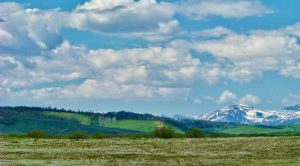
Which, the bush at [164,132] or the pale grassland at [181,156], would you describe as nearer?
the pale grassland at [181,156]

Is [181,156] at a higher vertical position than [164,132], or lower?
lower

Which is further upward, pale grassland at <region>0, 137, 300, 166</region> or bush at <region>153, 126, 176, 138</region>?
bush at <region>153, 126, 176, 138</region>

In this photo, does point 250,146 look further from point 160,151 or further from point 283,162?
point 283,162

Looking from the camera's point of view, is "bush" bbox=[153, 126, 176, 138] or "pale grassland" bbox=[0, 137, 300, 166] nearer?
"pale grassland" bbox=[0, 137, 300, 166]

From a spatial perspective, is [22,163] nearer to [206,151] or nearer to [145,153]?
[145,153]

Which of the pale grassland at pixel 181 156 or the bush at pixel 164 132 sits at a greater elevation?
the bush at pixel 164 132

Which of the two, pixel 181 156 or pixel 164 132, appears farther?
→ pixel 164 132

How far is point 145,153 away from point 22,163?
17.8 meters

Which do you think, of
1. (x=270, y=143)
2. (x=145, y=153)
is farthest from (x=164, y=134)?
(x=145, y=153)

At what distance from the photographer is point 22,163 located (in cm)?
5900

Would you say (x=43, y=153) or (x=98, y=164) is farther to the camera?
(x=43, y=153)

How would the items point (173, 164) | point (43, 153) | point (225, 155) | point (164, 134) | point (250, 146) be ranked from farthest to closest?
1. point (164, 134)
2. point (250, 146)
3. point (43, 153)
4. point (225, 155)
5. point (173, 164)

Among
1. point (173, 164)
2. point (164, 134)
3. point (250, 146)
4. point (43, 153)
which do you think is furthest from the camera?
point (164, 134)

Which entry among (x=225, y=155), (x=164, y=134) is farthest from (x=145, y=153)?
(x=164, y=134)
